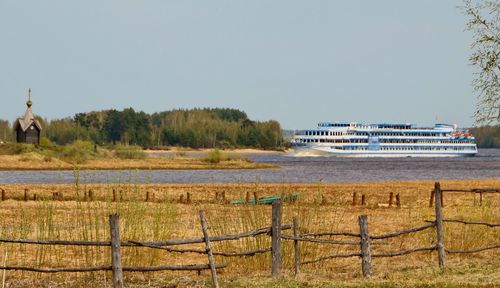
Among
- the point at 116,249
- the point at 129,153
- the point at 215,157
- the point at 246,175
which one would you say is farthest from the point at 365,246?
the point at 129,153

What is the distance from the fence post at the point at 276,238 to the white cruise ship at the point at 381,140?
13278 centimetres

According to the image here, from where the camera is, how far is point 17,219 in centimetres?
2689

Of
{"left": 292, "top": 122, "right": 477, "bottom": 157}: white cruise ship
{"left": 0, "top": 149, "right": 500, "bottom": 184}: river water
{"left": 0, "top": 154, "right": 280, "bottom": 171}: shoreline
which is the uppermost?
{"left": 292, "top": 122, "right": 477, "bottom": 157}: white cruise ship

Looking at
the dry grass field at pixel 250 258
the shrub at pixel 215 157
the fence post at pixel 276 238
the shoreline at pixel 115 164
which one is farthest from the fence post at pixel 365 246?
the shrub at pixel 215 157

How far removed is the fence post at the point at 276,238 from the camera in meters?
15.3

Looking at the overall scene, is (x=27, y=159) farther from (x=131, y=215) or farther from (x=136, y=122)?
(x=136, y=122)

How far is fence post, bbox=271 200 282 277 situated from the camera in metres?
15.3

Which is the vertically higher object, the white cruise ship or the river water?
the white cruise ship

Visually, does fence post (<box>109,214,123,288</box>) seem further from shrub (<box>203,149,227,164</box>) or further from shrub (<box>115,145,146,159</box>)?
shrub (<box>115,145,146,159</box>)

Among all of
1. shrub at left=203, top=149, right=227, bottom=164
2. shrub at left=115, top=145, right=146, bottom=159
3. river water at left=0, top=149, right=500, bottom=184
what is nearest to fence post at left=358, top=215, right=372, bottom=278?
river water at left=0, top=149, right=500, bottom=184

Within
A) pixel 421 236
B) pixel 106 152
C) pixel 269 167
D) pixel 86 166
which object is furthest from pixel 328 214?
pixel 106 152

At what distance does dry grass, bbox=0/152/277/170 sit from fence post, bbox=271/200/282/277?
63.6 meters

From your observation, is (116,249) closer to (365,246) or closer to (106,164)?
(365,246)

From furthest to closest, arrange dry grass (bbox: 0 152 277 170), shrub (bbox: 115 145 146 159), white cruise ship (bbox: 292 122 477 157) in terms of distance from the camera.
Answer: white cruise ship (bbox: 292 122 477 157) → shrub (bbox: 115 145 146 159) → dry grass (bbox: 0 152 277 170)
